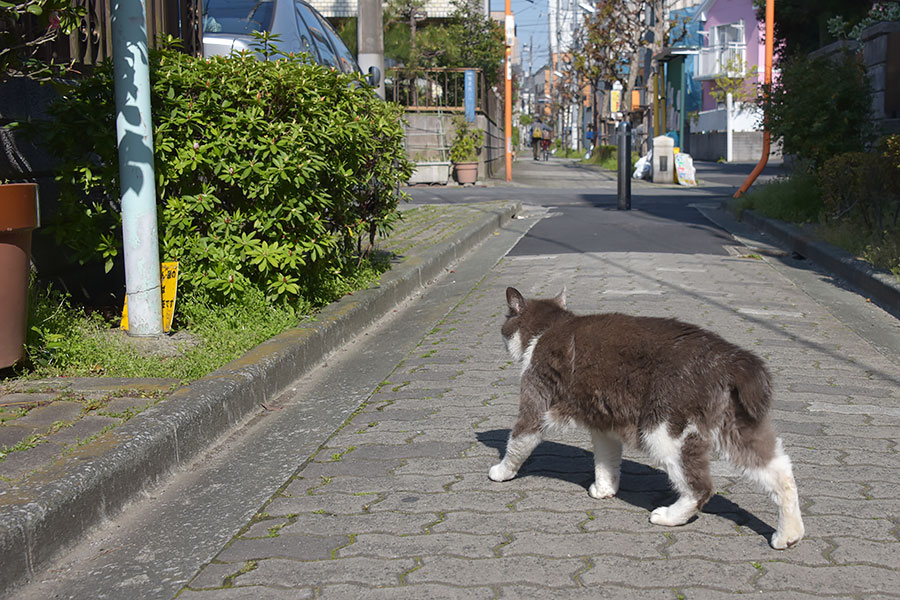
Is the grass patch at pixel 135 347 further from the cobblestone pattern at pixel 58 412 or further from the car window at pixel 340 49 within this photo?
the car window at pixel 340 49

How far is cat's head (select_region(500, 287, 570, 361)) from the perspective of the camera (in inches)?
161

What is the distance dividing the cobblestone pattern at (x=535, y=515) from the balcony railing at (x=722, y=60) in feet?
166

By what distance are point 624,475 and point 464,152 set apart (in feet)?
64.8

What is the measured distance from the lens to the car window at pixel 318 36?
10234mm

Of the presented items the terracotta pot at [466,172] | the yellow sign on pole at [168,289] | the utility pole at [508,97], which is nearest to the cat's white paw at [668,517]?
the yellow sign on pole at [168,289]

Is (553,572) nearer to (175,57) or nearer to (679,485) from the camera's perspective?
(679,485)

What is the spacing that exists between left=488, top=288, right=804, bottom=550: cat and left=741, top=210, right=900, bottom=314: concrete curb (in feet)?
16.3

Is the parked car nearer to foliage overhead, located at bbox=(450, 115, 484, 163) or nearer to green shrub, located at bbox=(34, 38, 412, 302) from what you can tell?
green shrub, located at bbox=(34, 38, 412, 302)

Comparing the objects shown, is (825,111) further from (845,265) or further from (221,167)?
(221,167)

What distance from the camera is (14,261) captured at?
4.52 metres

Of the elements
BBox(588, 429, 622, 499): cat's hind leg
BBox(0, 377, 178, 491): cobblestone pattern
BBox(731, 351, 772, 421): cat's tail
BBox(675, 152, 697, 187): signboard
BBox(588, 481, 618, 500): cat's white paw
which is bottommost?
BBox(588, 481, 618, 500): cat's white paw

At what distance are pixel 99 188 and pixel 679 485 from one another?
451 cm

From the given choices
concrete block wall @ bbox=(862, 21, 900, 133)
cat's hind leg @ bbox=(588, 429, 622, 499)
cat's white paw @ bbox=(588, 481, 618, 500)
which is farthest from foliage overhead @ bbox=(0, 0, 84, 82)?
concrete block wall @ bbox=(862, 21, 900, 133)

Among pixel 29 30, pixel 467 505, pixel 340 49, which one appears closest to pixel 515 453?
pixel 467 505
